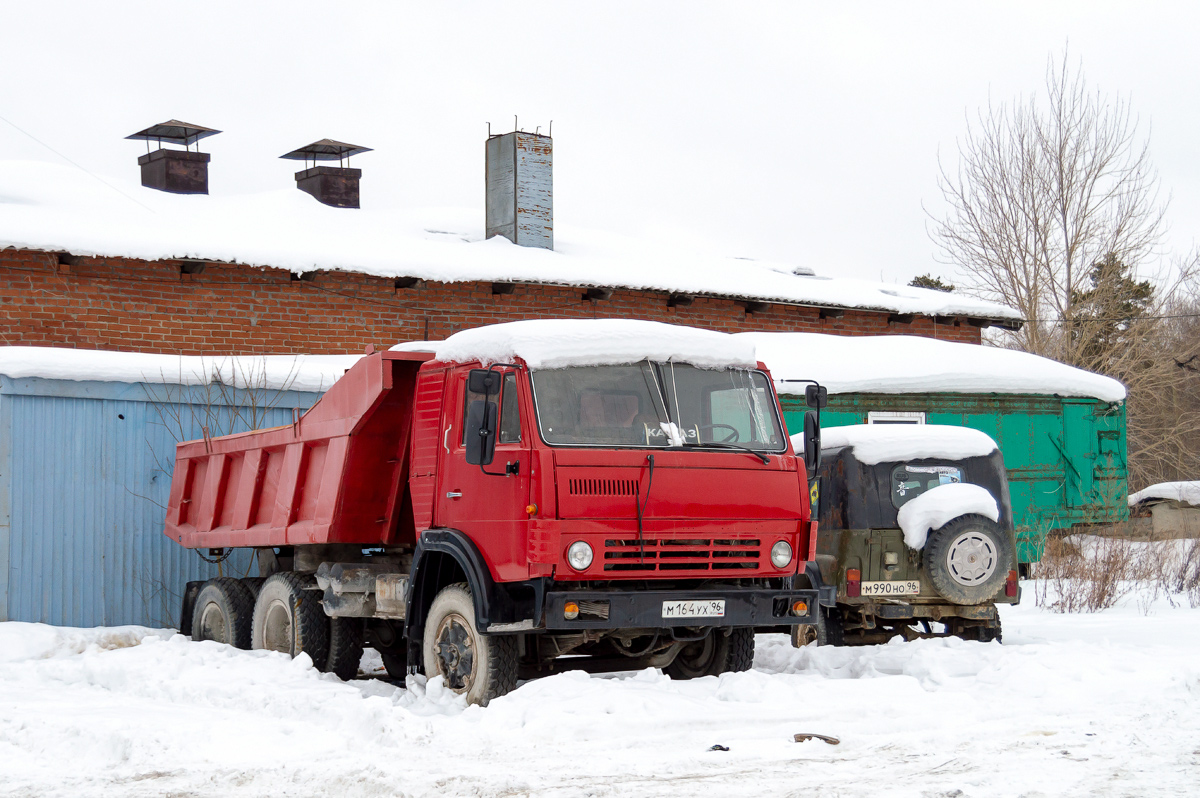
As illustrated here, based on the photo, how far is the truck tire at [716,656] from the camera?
28.5 ft

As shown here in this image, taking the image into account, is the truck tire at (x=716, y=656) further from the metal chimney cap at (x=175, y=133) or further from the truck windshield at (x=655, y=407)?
the metal chimney cap at (x=175, y=133)

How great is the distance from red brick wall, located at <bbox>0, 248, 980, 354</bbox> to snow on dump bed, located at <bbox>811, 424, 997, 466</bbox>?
9590 millimetres

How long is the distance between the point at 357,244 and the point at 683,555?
12.6m

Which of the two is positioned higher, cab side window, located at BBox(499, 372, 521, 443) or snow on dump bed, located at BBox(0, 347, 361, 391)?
snow on dump bed, located at BBox(0, 347, 361, 391)

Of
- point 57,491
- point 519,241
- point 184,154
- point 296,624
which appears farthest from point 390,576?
point 184,154

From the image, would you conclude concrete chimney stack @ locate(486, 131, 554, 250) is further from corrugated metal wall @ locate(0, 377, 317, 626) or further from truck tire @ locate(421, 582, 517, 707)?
truck tire @ locate(421, 582, 517, 707)

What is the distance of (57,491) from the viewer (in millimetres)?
11961

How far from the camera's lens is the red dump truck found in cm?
746

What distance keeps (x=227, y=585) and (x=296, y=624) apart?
1561 millimetres

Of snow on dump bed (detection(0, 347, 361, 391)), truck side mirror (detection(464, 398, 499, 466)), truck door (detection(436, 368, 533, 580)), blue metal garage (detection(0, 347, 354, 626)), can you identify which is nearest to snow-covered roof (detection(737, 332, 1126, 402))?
snow on dump bed (detection(0, 347, 361, 391))

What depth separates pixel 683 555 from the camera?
306 inches

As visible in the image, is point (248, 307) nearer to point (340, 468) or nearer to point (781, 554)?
point (340, 468)

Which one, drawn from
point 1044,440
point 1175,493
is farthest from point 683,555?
point 1175,493

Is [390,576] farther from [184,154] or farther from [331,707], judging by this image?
[184,154]
